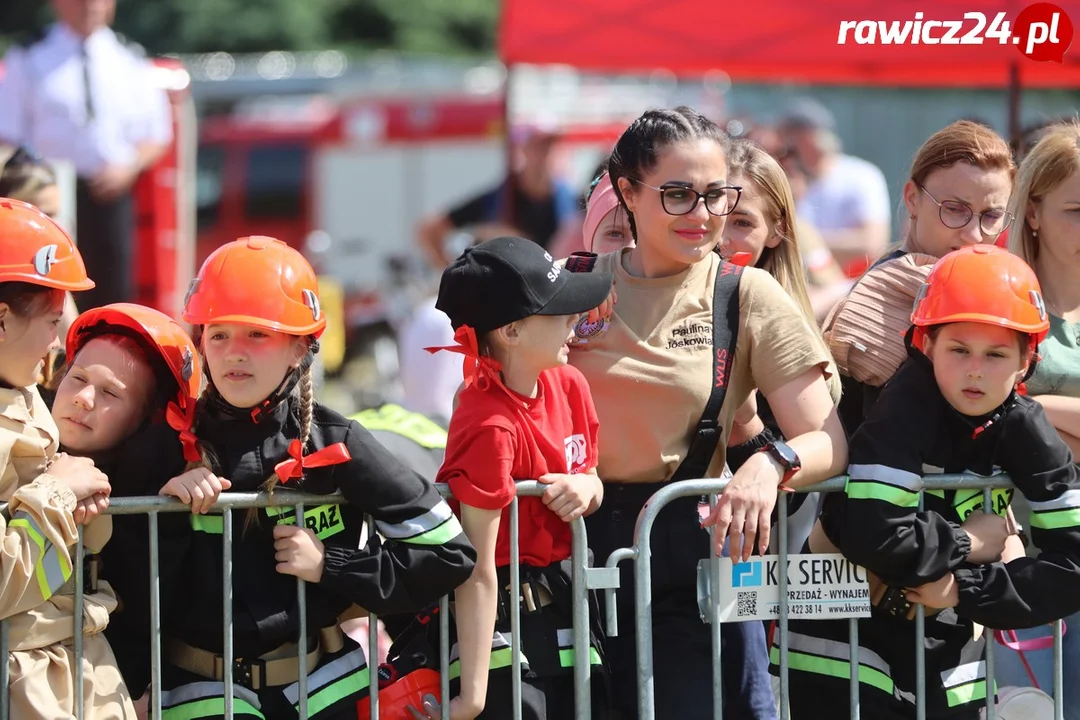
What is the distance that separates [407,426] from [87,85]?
485 cm

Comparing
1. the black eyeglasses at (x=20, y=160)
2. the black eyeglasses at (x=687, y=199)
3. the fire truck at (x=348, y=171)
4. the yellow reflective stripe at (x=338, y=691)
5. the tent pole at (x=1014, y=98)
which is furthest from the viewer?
the fire truck at (x=348, y=171)

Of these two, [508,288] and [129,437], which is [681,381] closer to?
[508,288]

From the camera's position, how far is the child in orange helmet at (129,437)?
11.7 ft

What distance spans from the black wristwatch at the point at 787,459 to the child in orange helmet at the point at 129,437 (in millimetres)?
1515

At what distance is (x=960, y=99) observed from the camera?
926 inches

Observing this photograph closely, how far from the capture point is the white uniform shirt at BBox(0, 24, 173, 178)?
29.1 feet

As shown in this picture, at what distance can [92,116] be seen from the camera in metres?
8.92

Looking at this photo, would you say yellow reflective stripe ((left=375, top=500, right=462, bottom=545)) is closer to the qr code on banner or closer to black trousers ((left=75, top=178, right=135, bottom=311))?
the qr code on banner

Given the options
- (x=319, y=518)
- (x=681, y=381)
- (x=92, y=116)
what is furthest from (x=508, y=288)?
(x=92, y=116)

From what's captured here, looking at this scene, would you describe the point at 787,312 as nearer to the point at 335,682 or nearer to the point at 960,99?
the point at 335,682

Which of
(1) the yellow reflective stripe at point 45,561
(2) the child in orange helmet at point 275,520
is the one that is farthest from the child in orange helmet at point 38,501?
(2) the child in orange helmet at point 275,520

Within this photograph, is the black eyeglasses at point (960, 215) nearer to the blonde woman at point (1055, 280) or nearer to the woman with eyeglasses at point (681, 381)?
the blonde woman at point (1055, 280)

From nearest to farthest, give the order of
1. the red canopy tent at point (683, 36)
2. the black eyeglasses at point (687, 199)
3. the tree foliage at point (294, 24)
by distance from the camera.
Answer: the black eyeglasses at point (687, 199) < the red canopy tent at point (683, 36) < the tree foliage at point (294, 24)

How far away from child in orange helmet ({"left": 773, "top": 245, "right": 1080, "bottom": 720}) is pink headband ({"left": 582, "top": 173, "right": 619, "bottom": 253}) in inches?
45.2
